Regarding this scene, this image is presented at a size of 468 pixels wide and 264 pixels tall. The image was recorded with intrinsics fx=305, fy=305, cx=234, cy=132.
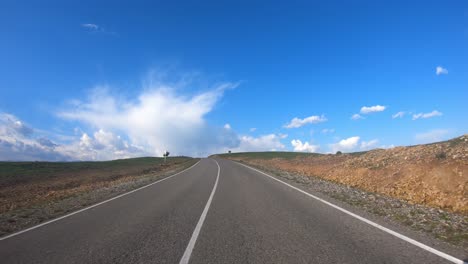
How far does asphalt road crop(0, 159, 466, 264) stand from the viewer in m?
5.16

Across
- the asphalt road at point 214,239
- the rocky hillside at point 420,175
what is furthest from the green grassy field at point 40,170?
the rocky hillside at point 420,175

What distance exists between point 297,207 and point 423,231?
3684 mm

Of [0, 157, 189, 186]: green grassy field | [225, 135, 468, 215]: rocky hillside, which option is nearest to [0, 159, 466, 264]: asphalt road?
[225, 135, 468, 215]: rocky hillside

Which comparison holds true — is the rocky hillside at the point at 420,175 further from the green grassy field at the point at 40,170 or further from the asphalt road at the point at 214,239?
the green grassy field at the point at 40,170

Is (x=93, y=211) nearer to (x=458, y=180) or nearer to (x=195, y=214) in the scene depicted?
(x=195, y=214)

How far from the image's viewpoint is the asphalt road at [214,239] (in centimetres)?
516

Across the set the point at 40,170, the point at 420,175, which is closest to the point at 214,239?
the point at 420,175

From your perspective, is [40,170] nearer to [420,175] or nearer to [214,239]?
[214,239]

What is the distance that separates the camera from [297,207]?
9.75 meters

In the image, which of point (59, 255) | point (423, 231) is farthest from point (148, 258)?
point (423, 231)

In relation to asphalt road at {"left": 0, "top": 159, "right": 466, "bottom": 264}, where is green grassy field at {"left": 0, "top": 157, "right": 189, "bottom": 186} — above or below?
above

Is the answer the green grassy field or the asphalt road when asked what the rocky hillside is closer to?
the asphalt road

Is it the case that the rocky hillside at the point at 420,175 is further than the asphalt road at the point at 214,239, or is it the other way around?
the rocky hillside at the point at 420,175

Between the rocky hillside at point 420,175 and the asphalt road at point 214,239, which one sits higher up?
the rocky hillside at point 420,175
